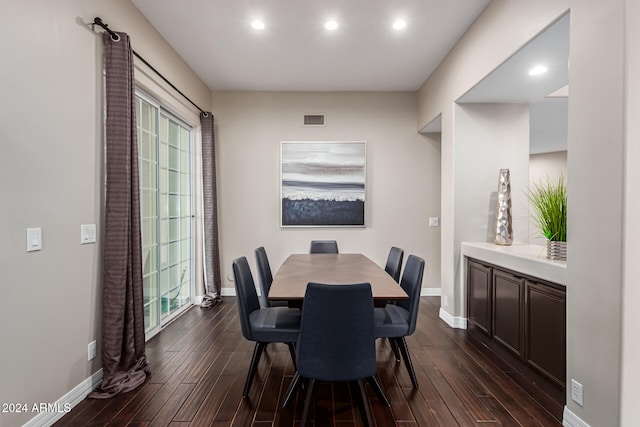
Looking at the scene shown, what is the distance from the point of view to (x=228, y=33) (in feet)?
10.8

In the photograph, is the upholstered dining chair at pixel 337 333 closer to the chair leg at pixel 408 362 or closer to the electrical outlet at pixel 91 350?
the chair leg at pixel 408 362

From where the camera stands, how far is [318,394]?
2271 millimetres

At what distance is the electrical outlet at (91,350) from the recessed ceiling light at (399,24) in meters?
3.65

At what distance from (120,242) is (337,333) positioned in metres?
1.73

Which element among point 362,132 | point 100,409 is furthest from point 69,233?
point 362,132

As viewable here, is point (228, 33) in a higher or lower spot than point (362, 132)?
higher

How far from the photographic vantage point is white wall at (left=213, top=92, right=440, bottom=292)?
4906 millimetres

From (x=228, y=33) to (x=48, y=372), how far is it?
3132 millimetres

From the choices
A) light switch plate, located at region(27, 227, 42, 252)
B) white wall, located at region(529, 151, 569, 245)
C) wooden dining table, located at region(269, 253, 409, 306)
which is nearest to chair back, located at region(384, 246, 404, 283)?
wooden dining table, located at region(269, 253, 409, 306)

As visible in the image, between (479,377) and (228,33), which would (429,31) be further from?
(479,377)

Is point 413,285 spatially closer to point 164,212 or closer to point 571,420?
point 571,420

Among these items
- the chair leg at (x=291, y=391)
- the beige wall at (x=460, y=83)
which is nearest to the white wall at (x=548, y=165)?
the beige wall at (x=460, y=83)

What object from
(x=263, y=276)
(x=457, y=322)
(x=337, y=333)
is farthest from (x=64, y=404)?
(x=457, y=322)

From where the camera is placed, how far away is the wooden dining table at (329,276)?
202 centimetres
